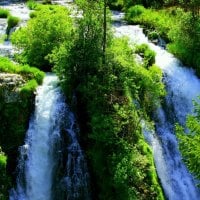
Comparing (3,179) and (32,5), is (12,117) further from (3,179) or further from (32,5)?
(32,5)

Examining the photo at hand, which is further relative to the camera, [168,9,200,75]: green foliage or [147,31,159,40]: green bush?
[147,31,159,40]: green bush

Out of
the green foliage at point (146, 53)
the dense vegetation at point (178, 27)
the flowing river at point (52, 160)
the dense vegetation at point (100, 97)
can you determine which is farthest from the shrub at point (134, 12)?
the flowing river at point (52, 160)

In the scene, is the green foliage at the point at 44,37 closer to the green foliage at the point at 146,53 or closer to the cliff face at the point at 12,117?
the cliff face at the point at 12,117

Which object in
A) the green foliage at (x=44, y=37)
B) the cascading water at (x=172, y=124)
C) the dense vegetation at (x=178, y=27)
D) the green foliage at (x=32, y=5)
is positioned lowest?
the cascading water at (x=172, y=124)

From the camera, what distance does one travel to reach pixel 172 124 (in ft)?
103

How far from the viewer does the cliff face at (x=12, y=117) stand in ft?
84.3

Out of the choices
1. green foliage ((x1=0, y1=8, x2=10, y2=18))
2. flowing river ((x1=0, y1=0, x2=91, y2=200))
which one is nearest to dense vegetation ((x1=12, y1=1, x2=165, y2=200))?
flowing river ((x1=0, y1=0, x2=91, y2=200))

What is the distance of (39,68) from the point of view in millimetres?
31250

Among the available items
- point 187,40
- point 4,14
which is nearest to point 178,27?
point 187,40

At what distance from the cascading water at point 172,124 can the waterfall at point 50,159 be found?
4.44 m

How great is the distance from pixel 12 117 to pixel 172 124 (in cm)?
965

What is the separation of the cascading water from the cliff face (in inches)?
246

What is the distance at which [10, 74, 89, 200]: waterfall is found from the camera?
24.9m

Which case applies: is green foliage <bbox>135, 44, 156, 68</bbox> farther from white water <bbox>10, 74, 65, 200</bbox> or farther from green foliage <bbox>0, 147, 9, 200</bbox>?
green foliage <bbox>0, 147, 9, 200</bbox>
